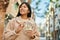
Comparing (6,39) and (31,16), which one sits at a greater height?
(31,16)

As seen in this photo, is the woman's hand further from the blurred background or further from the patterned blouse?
the blurred background

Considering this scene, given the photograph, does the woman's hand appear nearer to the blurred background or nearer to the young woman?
the young woman

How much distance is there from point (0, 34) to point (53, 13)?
0.64m

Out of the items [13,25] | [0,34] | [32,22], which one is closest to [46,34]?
[32,22]

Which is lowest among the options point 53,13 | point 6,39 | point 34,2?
point 6,39

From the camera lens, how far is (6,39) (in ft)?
5.92

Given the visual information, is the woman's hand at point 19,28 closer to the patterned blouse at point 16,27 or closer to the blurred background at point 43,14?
the patterned blouse at point 16,27

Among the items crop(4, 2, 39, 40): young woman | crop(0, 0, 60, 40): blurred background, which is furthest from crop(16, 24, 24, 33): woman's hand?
crop(0, 0, 60, 40): blurred background

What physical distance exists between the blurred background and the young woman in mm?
46

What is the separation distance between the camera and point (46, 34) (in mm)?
1825

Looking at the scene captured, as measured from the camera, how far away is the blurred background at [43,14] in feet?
6.02

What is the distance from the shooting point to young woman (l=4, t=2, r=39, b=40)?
5.94 ft

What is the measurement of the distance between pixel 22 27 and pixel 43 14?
279mm

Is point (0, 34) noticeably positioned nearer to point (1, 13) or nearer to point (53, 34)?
point (1, 13)
